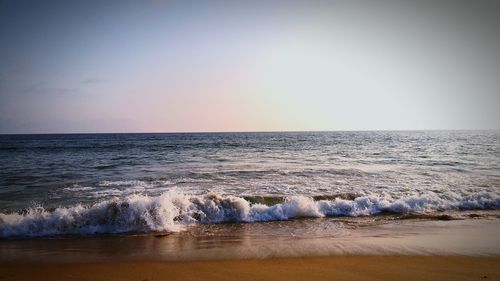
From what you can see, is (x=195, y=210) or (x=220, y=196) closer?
(x=195, y=210)

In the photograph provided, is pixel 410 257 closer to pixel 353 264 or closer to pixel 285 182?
pixel 353 264

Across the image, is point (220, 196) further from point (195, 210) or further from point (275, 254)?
point (275, 254)

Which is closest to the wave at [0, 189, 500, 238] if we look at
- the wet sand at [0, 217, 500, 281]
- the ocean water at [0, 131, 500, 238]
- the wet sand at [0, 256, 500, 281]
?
the ocean water at [0, 131, 500, 238]

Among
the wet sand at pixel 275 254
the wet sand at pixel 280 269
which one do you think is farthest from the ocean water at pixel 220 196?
the wet sand at pixel 280 269

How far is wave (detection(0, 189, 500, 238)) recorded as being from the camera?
945 cm

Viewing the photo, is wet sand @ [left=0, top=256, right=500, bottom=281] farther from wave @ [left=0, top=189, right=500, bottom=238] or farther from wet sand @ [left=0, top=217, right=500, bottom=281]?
wave @ [left=0, top=189, right=500, bottom=238]

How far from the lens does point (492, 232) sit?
29.0 ft

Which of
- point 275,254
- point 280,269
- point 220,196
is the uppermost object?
point 220,196

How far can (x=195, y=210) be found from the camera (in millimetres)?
10859

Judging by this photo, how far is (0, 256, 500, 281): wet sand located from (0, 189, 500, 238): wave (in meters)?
2.99

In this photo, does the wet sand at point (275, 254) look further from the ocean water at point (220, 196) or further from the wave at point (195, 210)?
the ocean water at point (220, 196)

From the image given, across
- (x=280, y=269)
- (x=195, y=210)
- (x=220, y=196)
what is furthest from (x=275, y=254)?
(x=220, y=196)

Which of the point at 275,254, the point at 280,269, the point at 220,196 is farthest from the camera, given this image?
the point at 220,196

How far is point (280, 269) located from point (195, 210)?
17.9ft
